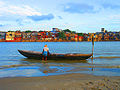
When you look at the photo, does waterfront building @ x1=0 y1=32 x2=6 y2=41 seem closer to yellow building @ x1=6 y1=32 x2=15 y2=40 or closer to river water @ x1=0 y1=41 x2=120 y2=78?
yellow building @ x1=6 y1=32 x2=15 y2=40

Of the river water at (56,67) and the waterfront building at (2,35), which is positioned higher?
the waterfront building at (2,35)

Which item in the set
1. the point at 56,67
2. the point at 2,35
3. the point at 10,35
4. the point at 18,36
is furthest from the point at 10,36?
the point at 56,67

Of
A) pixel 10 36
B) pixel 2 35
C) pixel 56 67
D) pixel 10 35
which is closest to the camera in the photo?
pixel 56 67

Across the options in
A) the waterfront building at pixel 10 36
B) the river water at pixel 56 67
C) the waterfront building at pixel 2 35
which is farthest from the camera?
the waterfront building at pixel 2 35

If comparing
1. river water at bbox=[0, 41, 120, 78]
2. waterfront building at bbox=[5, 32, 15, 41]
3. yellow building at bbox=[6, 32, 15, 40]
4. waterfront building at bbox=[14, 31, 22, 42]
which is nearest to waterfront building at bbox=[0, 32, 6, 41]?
waterfront building at bbox=[5, 32, 15, 41]

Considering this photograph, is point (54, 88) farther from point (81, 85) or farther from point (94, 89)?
point (94, 89)

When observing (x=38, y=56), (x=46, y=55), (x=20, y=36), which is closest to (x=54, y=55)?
(x=46, y=55)

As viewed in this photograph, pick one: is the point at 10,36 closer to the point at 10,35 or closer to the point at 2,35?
the point at 10,35

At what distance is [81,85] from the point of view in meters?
7.18

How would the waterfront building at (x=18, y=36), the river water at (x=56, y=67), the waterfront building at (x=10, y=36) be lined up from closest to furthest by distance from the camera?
the river water at (x=56, y=67) → the waterfront building at (x=10, y=36) → the waterfront building at (x=18, y=36)

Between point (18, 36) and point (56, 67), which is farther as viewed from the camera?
point (18, 36)

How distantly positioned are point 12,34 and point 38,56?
169 meters

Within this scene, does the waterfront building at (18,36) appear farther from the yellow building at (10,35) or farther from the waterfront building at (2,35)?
the waterfront building at (2,35)

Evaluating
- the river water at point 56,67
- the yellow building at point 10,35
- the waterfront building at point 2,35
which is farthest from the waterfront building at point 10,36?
the river water at point 56,67
